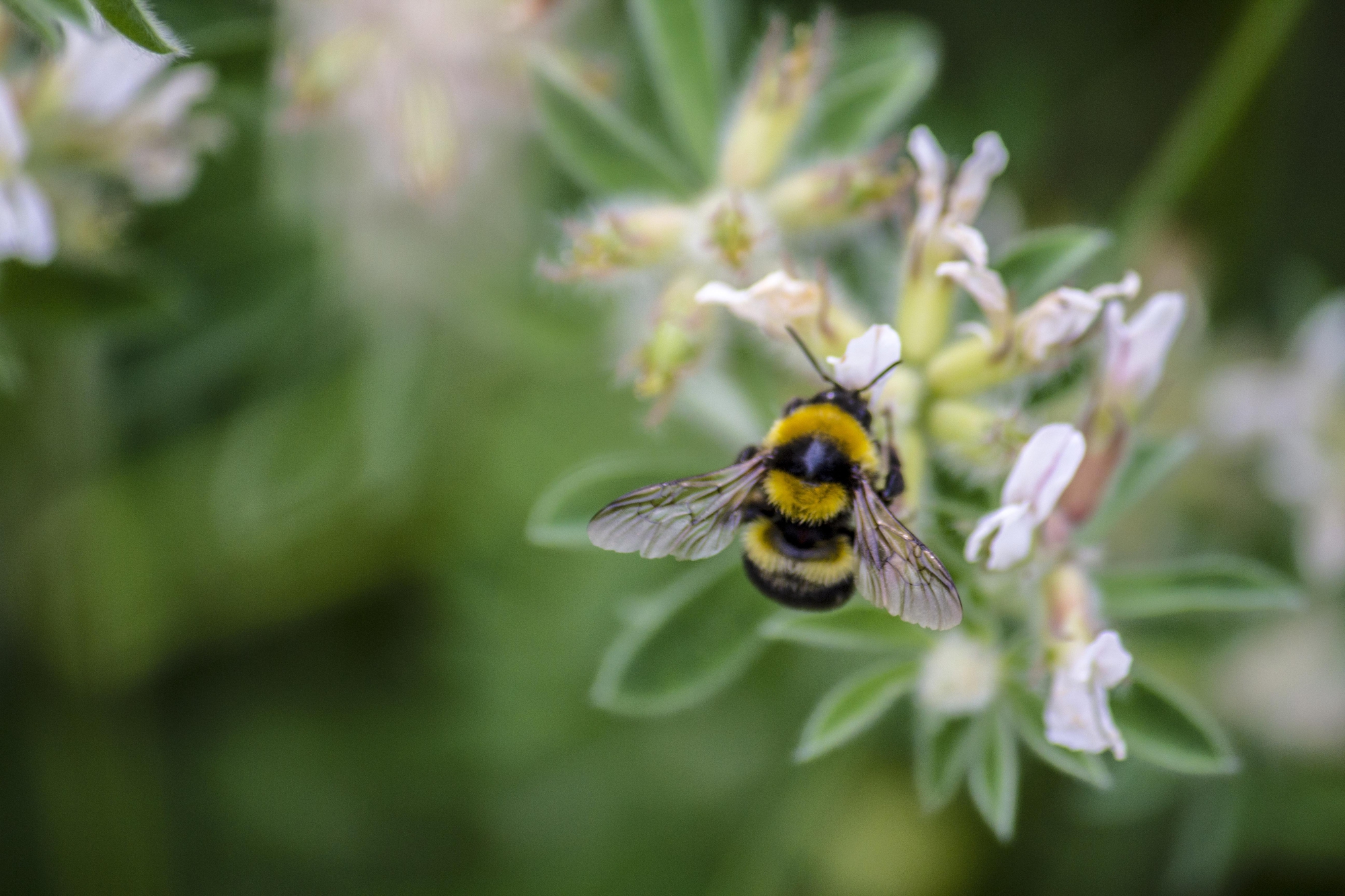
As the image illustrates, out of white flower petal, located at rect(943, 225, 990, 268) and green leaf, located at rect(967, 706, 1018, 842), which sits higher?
white flower petal, located at rect(943, 225, 990, 268)

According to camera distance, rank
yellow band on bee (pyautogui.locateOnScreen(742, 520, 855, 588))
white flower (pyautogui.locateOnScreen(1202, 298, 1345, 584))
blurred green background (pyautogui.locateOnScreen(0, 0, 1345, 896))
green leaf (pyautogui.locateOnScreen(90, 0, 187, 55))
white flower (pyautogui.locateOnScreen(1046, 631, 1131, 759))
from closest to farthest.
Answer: green leaf (pyautogui.locateOnScreen(90, 0, 187, 55)), white flower (pyautogui.locateOnScreen(1046, 631, 1131, 759)), yellow band on bee (pyautogui.locateOnScreen(742, 520, 855, 588)), white flower (pyautogui.locateOnScreen(1202, 298, 1345, 584)), blurred green background (pyautogui.locateOnScreen(0, 0, 1345, 896))

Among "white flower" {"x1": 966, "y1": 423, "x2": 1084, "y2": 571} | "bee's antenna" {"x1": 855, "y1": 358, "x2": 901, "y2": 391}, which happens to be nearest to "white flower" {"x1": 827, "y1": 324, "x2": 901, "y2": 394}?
"bee's antenna" {"x1": 855, "y1": 358, "x2": 901, "y2": 391}

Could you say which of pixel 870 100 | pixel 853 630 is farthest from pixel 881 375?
pixel 870 100

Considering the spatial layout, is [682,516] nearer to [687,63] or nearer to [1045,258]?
[1045,258]

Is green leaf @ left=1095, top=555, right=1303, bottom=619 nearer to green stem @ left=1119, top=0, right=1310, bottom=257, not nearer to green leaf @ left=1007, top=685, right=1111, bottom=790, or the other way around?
green leaf @ left=1007, top=685, right=1111, bottom=790

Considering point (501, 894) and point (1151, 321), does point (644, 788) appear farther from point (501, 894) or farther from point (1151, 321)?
point (1151, 321)

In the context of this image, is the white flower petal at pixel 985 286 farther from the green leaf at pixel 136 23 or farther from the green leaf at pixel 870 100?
the green leaf at pixel 136 23
